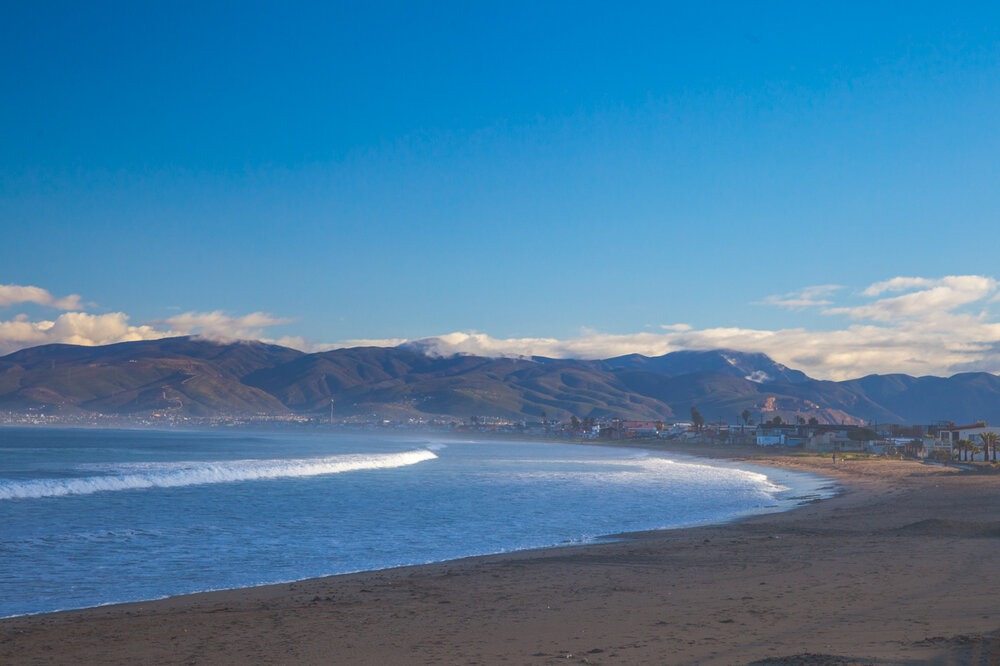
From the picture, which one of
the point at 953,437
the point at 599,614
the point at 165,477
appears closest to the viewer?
the point at 599,614

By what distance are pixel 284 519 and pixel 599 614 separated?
585 inches

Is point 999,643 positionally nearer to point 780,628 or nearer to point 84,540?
point 780,628

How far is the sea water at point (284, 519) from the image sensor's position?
48.9 ft

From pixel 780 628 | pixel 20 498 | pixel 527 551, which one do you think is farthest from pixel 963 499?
pixel 20 498

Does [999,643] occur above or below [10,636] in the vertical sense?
above

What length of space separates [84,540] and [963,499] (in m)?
26.5

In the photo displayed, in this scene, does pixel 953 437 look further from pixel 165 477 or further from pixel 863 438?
pixel 165 477

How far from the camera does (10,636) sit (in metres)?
9.95

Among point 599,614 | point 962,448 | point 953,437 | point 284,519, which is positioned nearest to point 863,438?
point 953,437

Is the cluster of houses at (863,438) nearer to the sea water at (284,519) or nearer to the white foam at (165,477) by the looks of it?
the sea water at (284,519)

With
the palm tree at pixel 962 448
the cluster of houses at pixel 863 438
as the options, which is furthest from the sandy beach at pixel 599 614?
the cluster of houses at pixel 863 438

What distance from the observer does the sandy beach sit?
8.60 metres

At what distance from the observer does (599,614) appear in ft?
35.5

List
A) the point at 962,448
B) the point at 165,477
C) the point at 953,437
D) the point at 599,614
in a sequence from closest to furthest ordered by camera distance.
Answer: the point at 599,614 → the point at 165,477 → the point at 962,448 → the point at 953,437
